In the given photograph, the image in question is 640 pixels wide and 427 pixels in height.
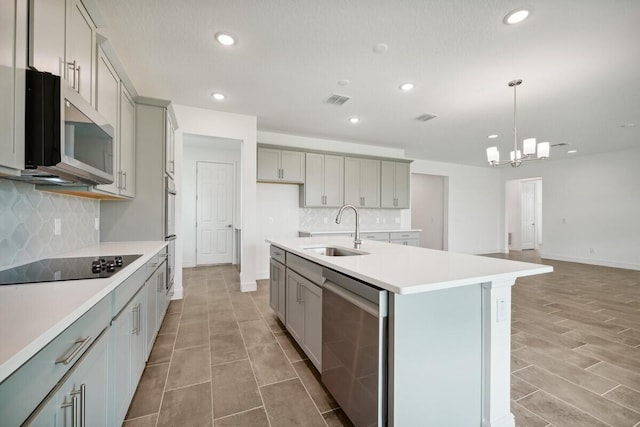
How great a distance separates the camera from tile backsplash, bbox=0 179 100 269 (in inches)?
56.6

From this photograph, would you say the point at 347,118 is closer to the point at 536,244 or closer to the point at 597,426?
the point at 597,426

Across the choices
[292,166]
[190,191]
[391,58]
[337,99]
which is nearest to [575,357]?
[391,58]

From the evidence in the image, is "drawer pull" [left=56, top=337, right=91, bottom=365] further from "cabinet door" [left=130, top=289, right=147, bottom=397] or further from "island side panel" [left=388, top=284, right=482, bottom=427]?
"island side panel" [left=388, top=284, right=482, bottom=427]

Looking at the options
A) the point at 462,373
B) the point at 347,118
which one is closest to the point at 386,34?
the point at 347,118

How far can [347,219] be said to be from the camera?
560 centimetres

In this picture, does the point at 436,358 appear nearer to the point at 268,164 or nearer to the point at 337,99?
the point at 337,99

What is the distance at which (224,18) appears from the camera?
2.07 meters

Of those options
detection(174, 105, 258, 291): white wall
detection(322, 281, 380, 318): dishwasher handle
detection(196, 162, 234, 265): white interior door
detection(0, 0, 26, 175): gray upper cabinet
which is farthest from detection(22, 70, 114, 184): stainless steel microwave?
detection(196, 162, 234, 265): white interior door

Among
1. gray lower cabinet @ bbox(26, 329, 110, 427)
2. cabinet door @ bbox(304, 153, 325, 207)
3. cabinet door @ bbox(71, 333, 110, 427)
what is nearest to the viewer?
gray lower cabinet @ bbox(26, 329, 110, 427)

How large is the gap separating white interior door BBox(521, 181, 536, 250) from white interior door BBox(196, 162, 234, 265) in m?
9.74

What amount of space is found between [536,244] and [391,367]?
11.5 metres

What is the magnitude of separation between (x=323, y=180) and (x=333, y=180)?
8.6 inches

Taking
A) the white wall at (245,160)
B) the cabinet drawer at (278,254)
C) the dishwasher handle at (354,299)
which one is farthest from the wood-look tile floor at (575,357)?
the white wall at (245,160)

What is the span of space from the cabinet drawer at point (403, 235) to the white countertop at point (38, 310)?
15.2 feet
